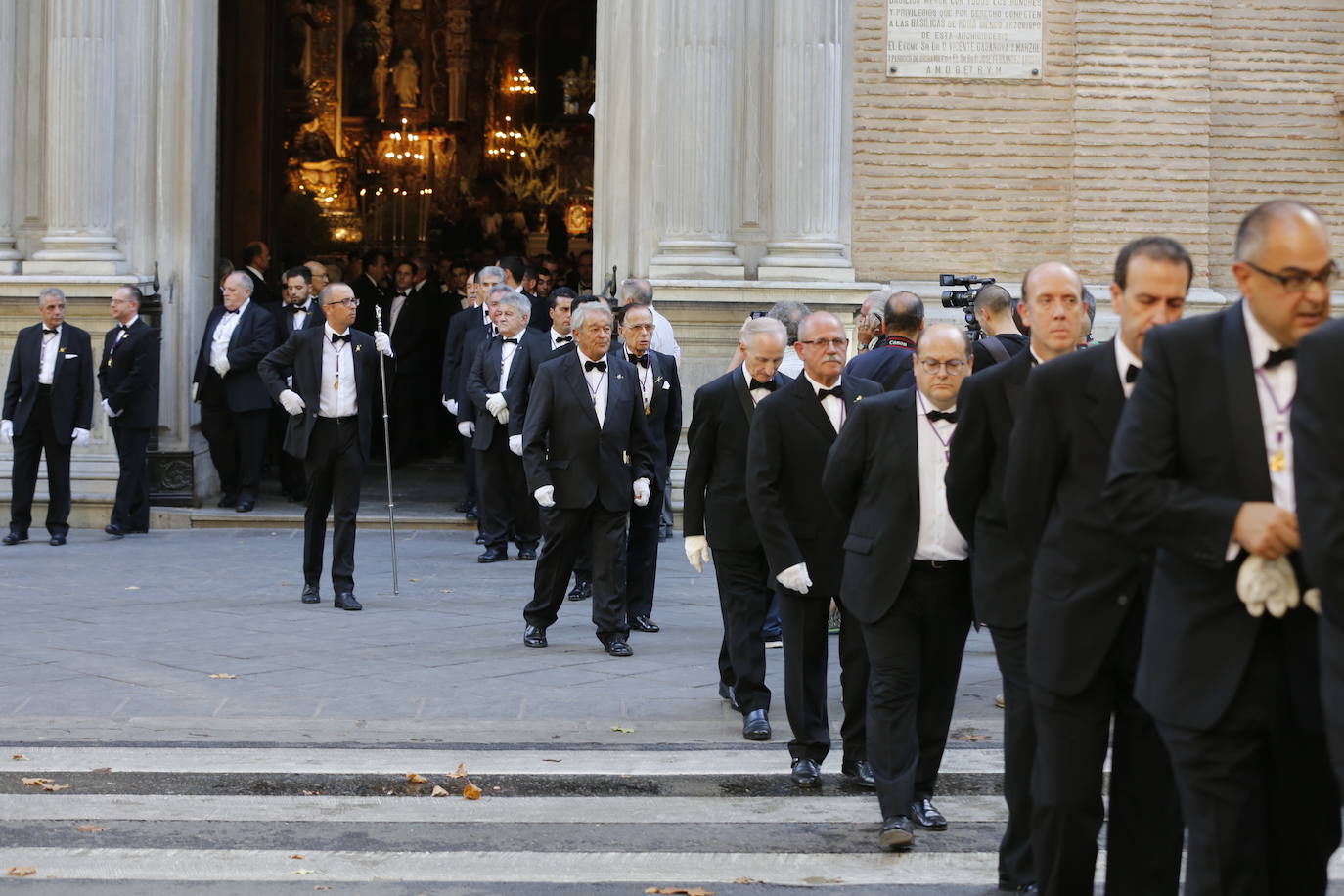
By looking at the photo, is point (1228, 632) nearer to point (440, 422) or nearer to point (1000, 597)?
point (1000, 597)

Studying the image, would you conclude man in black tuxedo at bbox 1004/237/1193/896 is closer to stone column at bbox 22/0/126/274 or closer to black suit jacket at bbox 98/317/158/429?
black suit jacket at bbox 98/317/158/429

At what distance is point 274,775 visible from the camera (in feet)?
24.9

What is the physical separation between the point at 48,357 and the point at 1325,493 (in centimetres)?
1308

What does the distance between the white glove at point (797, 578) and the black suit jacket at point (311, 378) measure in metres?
5.30

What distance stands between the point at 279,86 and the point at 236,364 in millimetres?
9684

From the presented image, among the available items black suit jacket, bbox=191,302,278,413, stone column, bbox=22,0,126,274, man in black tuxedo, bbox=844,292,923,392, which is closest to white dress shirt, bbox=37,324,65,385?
stone column, bbox=22,0,126,274

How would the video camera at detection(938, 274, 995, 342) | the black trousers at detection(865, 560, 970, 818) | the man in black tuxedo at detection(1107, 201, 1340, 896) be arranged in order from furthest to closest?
the video camera at detection(938, 274, 995, 342)
the black trousers at detection(865, 560, 970, 818)
the man in black tuxedo at detection(1107, 201, 1340, 896)

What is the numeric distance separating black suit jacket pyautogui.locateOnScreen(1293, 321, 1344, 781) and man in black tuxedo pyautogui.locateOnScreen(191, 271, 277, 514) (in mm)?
13254

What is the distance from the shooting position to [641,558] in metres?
11.4

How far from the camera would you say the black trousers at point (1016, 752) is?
5762mm

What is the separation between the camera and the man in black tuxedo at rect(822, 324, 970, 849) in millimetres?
6590

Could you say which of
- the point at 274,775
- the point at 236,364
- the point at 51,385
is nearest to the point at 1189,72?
the point at 236,364

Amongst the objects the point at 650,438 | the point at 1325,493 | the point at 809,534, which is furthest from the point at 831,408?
the point at 1325,493

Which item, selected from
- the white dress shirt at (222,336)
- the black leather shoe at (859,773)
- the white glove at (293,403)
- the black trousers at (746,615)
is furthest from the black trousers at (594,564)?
the white dress shirt at (222,336)
